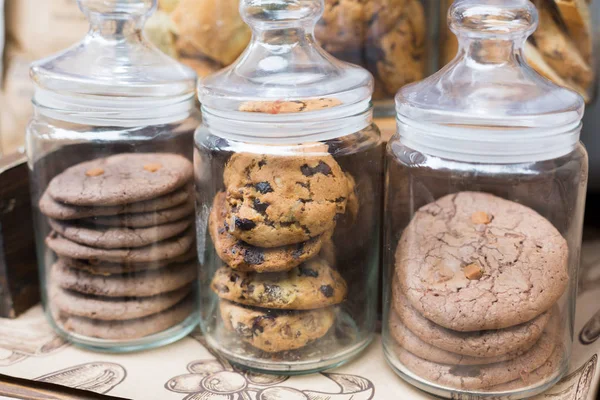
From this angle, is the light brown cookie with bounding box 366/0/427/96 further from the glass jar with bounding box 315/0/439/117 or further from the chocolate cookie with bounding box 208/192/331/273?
the chocolate cookie with bounding box 208/192/331/273

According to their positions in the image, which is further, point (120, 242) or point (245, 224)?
point (120, 242)

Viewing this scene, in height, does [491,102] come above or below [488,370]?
above

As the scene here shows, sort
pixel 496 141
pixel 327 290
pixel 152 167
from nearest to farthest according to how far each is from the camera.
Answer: pixel 496 141, pixel 327 290, pixel 152 167

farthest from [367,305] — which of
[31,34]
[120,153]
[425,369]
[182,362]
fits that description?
[31,34]

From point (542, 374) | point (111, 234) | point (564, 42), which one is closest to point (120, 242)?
point (111, 234)

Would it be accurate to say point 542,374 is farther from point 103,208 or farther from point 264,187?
point 103,208

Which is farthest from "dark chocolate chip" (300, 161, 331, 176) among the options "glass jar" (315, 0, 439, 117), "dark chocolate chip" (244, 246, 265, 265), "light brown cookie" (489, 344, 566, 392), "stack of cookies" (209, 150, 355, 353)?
"light brown cookie" (489, 344, 566, 392)
